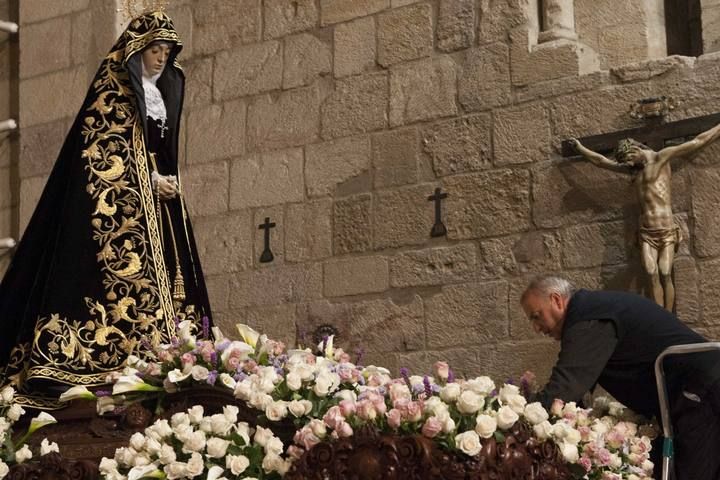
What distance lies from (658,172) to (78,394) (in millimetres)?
2684

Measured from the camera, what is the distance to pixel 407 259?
6.34 meters

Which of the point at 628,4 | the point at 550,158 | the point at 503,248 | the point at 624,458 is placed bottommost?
the point at 624,458

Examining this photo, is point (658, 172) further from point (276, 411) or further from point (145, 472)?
point (145, 472)

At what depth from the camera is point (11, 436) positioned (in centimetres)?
422

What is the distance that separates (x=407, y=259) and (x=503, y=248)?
529 mm

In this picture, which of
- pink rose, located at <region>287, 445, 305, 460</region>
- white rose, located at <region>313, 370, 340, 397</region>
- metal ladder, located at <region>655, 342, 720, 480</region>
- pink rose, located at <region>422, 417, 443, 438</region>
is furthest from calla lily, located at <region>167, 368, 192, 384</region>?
metal ladder, located at <region>655, 342, 720, 480</region>

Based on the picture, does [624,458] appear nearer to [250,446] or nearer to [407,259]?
[250,446]

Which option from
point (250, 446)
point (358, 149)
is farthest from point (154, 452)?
point (358, 149)

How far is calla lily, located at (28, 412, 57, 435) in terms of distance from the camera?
4062 millimetres

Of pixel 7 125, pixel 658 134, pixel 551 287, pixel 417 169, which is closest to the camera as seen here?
pixel 551 287

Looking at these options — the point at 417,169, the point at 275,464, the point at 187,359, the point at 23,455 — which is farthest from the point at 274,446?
the point at 417,169

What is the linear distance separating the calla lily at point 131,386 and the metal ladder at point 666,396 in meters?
1.48

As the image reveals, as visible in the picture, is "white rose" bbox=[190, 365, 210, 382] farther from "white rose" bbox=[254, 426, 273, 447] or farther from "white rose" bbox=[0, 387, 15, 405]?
→ "white rose" bbox=[0, 387, 15, 405]

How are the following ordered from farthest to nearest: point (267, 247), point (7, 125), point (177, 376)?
point (7, 125) < point (267, 247) < point (177, 376)
